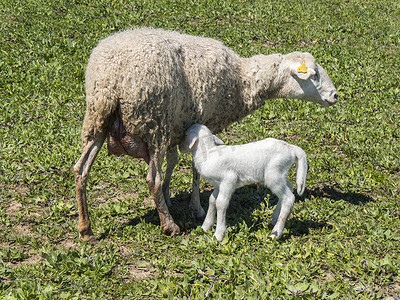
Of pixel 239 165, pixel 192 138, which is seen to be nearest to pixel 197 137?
pixel 192 138

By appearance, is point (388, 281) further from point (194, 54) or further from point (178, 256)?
point (194, 54)

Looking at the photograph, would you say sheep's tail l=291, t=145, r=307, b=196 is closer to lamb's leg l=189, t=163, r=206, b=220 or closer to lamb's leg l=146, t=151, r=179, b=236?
lamb's leg l=189, t=163, r=206, b=220

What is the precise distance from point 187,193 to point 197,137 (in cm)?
155

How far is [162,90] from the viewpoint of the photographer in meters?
4.93

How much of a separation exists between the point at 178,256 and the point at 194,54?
2106 millimetres

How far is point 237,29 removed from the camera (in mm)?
12023

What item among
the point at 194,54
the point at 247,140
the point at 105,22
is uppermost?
the point at 194,54

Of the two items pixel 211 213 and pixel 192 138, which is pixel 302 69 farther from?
pixel 211 213

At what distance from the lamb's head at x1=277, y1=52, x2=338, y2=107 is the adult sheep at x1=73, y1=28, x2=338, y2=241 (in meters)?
0.01

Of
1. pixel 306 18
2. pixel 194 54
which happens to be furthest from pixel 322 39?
pixel 194 54

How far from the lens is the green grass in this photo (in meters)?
4.71

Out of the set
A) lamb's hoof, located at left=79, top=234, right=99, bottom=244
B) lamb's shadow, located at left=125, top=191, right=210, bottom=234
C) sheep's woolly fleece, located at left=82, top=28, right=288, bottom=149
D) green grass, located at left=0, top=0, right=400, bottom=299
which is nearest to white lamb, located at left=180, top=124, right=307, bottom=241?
sheep's woolly fleece, located at left=82, top=28, right=288, bottom=149

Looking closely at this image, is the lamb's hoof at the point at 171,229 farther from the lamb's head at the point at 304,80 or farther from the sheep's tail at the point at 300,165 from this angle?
the lamb's head at the point at 304,80

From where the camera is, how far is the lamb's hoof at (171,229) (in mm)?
5438
